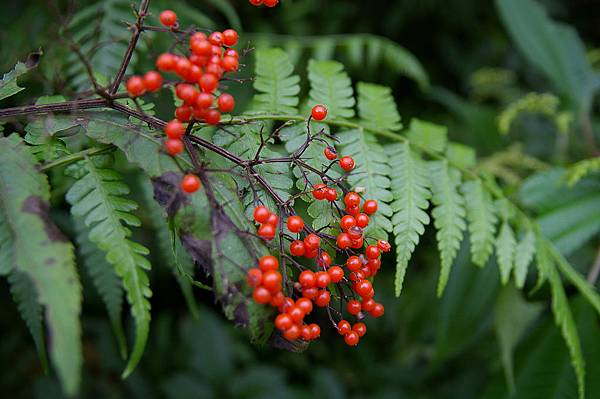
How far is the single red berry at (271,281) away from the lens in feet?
3.29

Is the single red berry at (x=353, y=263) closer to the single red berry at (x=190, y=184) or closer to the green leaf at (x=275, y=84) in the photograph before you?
the single red berry at (x=190, y=184)

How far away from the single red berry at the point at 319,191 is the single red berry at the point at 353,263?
161 millimetres

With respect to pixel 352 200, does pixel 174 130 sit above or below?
above

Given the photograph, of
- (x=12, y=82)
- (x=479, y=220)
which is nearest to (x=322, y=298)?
(x=479, y=220)

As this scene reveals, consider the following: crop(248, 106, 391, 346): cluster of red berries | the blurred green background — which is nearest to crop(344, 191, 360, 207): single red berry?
crop(248, 106, 391, 346): cluster of red berries

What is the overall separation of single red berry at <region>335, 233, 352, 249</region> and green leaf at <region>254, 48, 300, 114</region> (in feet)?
1.68

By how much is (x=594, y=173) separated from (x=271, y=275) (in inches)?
62.1

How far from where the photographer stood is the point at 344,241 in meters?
1.18

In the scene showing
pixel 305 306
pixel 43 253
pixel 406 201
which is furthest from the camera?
pixel 406 201

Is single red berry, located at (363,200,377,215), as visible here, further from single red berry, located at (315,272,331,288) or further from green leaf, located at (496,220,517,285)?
green leaf, located at (496,220,517,285)

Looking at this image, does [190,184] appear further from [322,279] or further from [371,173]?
[371,173]

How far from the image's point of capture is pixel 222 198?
1149 mm

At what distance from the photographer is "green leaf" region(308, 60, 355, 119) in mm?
1641

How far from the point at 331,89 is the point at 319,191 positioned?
55 centimetres
